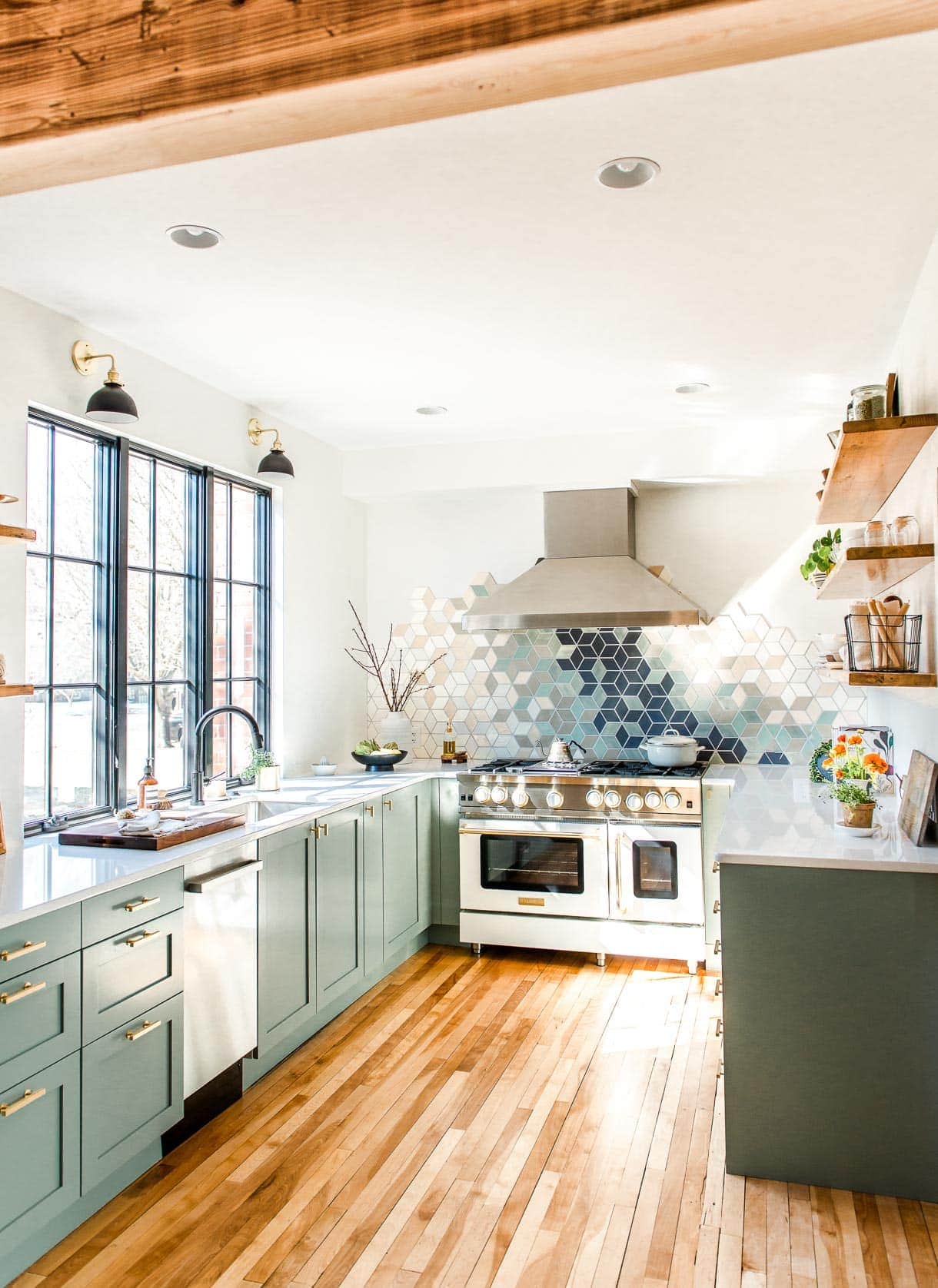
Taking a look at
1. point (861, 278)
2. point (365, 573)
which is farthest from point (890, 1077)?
point (365, 573)

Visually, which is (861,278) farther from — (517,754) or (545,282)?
(517,754)

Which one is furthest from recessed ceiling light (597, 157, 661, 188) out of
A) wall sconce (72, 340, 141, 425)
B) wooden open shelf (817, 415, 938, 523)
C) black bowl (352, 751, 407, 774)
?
black bowl (352, 751, 407, 774)

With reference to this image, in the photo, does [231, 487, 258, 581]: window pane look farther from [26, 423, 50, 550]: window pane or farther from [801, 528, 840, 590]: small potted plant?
[801, 528, 840, 590]: small potted plant

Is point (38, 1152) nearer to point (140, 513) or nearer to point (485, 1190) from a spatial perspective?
point (485, 1190)

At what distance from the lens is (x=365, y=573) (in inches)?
216

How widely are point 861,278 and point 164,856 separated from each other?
275cm

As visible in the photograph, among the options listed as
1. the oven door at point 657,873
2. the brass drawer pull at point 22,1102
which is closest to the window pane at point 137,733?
the brass drawer pull at point 22,1102

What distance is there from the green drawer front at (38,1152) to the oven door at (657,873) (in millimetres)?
2651

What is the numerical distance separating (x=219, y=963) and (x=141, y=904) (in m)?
0.46

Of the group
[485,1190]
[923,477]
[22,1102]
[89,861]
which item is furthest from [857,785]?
[22,1102]

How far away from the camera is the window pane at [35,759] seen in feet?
10.0

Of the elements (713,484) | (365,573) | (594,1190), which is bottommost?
(594,1190)

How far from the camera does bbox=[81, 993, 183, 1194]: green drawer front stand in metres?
2.32

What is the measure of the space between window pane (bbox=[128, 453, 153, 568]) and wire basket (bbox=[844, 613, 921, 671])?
2.62m
